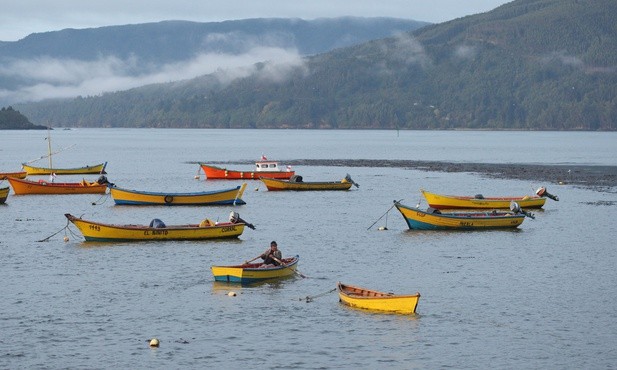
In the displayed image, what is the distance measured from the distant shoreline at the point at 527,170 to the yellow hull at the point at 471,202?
28.3 m

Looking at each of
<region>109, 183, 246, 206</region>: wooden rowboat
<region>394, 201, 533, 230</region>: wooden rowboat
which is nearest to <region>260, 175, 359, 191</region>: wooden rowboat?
<region>109, 183, 246, 206</region>: wooden rowboat

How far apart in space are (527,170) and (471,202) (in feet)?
241

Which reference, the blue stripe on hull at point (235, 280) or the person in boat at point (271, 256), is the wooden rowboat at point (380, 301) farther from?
the person in boat at point (271, 256)

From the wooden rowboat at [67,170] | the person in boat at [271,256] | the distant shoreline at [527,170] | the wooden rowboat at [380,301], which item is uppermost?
the person in boat at [271,256]

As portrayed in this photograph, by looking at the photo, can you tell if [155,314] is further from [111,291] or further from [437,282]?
[437,282]

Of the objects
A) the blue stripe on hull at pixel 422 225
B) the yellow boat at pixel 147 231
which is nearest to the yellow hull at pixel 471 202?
the blue stripe on hull at pixel 422 225

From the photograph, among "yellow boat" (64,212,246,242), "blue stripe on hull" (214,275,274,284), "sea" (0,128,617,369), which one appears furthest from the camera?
"yellow boat" (64,212,246,242)

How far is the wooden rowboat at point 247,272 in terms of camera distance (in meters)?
53.2

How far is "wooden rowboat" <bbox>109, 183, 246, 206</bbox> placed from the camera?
9588 centimetres

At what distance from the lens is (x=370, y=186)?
12719 cm

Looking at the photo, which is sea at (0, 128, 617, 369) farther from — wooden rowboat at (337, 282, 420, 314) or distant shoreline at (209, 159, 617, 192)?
distant shoreline at (209, 159, 617, 192)

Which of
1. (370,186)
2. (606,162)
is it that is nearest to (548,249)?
(370,186)

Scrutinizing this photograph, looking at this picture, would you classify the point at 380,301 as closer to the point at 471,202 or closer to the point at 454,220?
the point at 454,220

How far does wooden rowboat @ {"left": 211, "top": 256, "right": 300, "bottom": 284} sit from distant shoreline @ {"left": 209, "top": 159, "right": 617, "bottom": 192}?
7330 cm
